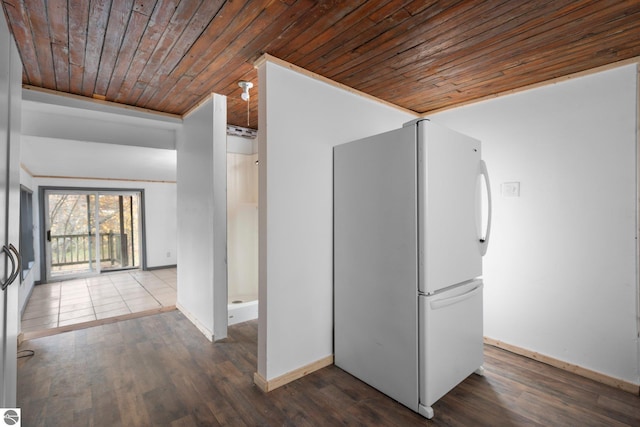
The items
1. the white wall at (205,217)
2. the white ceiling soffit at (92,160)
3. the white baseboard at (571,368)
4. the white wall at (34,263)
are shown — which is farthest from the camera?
the white wall at (34,263)

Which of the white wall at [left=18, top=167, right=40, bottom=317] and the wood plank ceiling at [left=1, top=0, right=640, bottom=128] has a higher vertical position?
the wood plank ceiling at [left=1, top=0, right=640, bottom=128]

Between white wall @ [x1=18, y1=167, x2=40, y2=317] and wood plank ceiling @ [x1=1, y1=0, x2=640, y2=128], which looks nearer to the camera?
wood plank ceiling @ [x1=1, y1=0, x2=640, y2=128]

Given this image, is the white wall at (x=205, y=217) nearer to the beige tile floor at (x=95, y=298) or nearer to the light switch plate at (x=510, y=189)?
the beige tile floor at (x=95, y=298)

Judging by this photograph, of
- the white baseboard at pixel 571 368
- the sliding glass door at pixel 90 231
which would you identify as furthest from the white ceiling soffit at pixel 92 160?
the white baseboard at pixel 571 368

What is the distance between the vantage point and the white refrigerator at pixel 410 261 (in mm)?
1993

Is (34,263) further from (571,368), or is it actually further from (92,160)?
(571,368)

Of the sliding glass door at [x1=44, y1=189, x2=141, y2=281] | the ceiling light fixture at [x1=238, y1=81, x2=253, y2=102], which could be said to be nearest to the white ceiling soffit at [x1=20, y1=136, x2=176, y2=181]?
the sliding glass door at [x1=44, y1=189, x2=141, y2=281]

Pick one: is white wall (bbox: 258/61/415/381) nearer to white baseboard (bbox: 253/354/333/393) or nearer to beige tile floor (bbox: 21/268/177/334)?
white baseboard (bbox: 253/354/333/393)

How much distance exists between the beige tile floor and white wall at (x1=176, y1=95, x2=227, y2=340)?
3.71 ft

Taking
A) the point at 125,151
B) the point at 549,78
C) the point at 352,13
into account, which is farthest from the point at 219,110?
the point at 549,78

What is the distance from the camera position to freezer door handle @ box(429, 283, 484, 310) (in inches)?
79.0

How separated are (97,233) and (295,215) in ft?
20.6

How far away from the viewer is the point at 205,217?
10.9 ft

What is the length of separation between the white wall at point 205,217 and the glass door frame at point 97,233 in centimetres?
406
